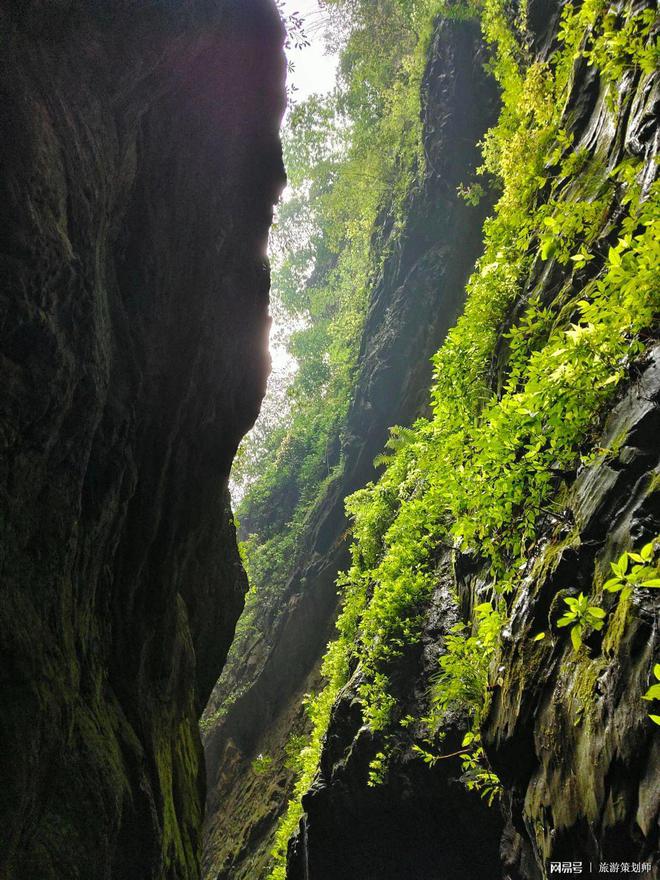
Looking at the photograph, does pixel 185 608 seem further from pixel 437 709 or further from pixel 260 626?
pixel 260 626

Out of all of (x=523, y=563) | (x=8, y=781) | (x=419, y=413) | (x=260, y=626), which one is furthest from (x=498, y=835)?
(x=260, y=626)

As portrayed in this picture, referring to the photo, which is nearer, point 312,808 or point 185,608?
point 312,808

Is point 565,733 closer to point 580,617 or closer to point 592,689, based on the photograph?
point 592,689

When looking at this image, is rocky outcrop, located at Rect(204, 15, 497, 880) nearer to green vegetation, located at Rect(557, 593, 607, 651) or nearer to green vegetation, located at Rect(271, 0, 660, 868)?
green vegetation, located at Rect(271, 0, 660, 868)

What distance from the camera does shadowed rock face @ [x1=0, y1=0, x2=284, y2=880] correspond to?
2906 mm

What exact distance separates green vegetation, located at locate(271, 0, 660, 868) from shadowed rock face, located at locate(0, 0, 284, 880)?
2.80m

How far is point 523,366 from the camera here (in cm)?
515

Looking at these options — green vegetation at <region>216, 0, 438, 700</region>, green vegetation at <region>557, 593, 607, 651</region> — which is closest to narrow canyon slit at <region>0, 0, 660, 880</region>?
green vegetation at <region>557, 593, 607, 651</region>

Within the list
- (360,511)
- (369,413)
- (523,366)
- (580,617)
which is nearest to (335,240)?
(369,413)

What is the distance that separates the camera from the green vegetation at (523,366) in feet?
12.1

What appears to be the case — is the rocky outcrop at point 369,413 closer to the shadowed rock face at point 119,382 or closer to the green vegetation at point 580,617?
the shadowed rock face at point 119,382

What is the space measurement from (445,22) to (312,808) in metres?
18.3

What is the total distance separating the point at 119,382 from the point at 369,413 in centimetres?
1234

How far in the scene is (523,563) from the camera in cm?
431
